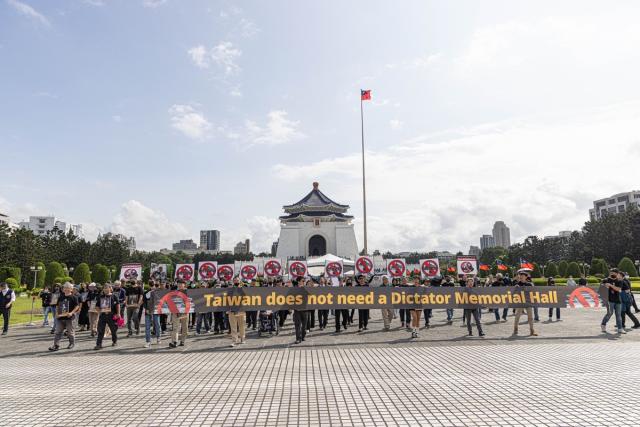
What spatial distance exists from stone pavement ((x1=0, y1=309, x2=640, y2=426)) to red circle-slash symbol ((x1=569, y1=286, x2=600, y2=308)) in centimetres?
224

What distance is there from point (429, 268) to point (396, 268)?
9.89 ft

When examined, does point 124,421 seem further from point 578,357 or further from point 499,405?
point 578,357

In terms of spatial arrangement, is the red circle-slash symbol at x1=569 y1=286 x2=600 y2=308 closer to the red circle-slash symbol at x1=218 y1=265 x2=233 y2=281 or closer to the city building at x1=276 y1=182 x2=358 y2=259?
the red circle-slash symbol at x1=218 y1=265 x2=233 y2=281

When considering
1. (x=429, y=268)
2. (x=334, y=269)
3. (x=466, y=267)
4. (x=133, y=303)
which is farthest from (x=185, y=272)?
(x=466, y=267)

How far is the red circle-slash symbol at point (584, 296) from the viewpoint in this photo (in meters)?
15.5

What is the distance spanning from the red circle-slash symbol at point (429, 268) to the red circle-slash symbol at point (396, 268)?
245 centimetres

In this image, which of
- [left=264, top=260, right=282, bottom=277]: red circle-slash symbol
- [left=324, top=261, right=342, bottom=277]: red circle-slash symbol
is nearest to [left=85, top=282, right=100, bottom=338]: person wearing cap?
[left=264, top=260, right=282, bottom=277]: red circle-slash symbol

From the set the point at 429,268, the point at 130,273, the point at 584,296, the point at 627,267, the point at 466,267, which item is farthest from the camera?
the point at 627,267

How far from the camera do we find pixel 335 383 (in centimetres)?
802

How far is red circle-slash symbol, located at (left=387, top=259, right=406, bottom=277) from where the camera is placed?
2165 centimetres

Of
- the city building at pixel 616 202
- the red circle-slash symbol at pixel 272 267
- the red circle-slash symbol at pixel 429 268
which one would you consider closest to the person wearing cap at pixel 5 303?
the red circle-slash symbol at pixel 272 267

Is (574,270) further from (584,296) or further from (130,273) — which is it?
(130,273)

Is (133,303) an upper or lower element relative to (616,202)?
lower

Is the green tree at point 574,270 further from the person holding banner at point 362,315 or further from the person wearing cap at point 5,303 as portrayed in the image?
the person wearing cap at point 5,303
